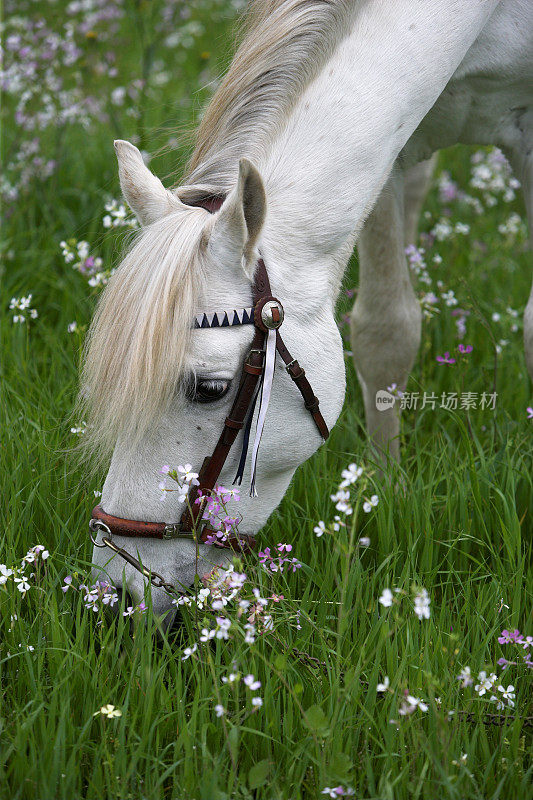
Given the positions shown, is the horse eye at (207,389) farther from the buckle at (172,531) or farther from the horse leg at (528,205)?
the horse leg at (528,205)

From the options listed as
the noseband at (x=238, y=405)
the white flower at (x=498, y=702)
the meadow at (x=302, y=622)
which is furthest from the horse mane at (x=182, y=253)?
the white flower at (x=498, y=702)

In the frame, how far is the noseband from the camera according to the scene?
2.23 m

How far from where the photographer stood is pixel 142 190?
2373mm

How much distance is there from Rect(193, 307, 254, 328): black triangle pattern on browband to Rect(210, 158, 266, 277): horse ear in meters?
0.11

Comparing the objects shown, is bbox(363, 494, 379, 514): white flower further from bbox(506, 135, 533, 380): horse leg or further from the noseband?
bbox(506, 135, 533, 380): horse leg

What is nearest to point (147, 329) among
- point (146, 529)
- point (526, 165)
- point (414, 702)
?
point (146, 529)

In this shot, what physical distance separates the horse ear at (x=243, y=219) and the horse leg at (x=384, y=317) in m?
1.43

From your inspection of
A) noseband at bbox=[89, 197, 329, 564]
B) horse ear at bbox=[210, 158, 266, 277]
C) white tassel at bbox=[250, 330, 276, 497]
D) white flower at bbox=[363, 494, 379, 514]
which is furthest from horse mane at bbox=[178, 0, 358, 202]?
white flower at bbox=[363, 494, 379, 514]

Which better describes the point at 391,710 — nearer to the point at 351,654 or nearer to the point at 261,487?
the point at 351,654

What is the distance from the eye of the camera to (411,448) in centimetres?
367

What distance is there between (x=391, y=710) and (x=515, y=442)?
169 cm

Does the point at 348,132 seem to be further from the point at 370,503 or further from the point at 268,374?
the point at 370,503

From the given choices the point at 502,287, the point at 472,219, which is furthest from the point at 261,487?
the point at 472,219

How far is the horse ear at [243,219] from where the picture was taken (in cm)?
206
